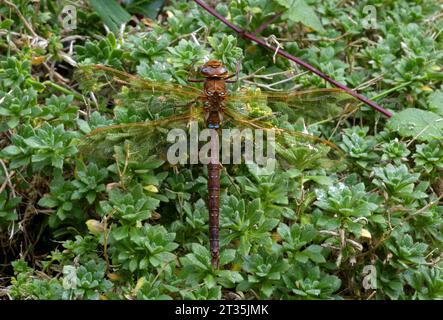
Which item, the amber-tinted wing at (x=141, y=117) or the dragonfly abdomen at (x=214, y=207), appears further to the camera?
the amber-tinted wing at (x=141, y=117)

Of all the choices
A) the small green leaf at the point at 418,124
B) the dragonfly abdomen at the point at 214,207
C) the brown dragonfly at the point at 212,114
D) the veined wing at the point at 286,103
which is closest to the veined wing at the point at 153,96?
the brown dragonfly at the point at 212,114

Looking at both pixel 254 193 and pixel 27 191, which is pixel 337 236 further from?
pixel 27 191

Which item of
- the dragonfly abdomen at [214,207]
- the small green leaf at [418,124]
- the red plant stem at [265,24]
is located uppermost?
the red plant stem at [265,24]

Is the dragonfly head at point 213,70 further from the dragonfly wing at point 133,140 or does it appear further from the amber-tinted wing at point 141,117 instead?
the dragonfly wing at point 133,140

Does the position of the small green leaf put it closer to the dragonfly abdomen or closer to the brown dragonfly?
the brown dragonfly

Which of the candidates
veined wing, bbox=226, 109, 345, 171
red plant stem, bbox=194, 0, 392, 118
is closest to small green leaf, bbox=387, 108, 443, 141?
red plant stem, bbox=194, 0, 392, 118

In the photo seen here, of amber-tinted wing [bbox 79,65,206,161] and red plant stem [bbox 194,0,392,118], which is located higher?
red plant stem [bbox 194,0,392,118]
